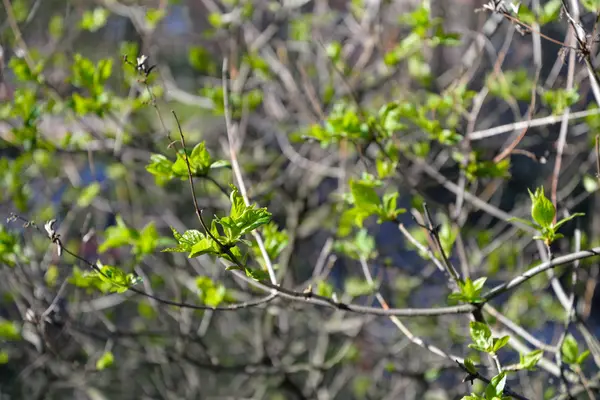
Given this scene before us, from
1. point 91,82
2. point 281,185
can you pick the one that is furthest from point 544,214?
point 281,185

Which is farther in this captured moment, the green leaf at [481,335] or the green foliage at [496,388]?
the green leaf at [481,335]

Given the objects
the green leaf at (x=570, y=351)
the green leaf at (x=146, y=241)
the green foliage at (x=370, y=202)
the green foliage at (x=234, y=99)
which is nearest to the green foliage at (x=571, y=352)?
the green leaf at (x=570, y=351)

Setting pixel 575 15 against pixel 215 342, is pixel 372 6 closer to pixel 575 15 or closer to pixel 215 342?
pixel 575 15

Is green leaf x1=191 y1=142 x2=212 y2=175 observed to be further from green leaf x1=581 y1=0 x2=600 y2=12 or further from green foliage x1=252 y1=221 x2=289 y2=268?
green leaf x1=581 y1=0 x2=600 y2=12

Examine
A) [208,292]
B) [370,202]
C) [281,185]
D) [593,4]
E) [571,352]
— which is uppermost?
[593,4]

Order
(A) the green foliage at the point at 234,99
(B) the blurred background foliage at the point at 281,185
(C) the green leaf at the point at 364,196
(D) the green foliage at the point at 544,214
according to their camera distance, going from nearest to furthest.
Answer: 1. (D) the green foliage at the point at 544,214
2. (C) the green leaf at the point at 364,196
3. (B) the blurred background foliage at the point at 281,185
4. (A) the green foliage at the point at 234,99

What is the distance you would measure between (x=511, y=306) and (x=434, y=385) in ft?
2.39

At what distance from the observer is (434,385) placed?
3484mm

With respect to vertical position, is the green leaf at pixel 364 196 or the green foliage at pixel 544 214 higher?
the green foliage at pixel 544 214

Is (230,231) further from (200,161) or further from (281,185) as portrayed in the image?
(281,185)

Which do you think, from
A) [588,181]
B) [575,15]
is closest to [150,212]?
[588,181]

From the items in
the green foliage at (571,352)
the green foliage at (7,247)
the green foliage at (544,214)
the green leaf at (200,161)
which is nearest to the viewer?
the green foliage at (544,214)

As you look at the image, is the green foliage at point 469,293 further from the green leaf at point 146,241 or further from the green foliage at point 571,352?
Result: the green leaf at point 146,241

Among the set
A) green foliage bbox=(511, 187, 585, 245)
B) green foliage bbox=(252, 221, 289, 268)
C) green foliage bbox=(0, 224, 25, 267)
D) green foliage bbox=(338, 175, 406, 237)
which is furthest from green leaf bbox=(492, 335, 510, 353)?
green foliage bbox=(0, 224, 25, 267)
